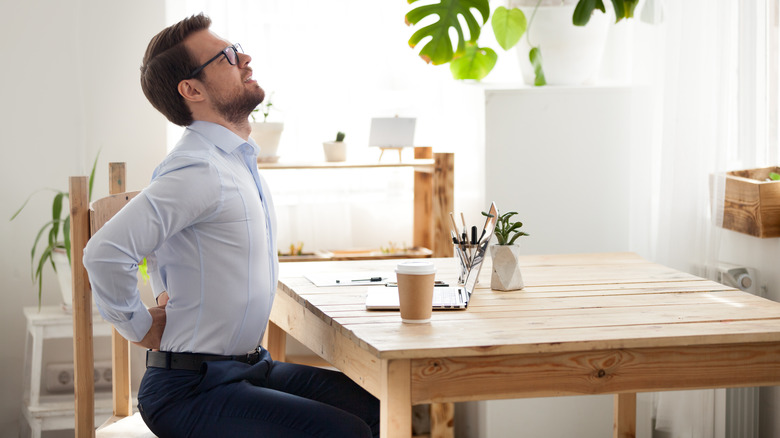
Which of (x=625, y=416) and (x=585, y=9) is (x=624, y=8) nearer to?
(x=585, y=9)

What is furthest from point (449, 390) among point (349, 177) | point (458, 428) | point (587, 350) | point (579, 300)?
point (349, 177)

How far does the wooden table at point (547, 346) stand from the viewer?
1.53 m

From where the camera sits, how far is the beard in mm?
1838

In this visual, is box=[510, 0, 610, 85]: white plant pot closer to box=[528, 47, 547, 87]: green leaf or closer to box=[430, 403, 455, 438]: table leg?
box=[528, 47, 547, 87]: green leaf

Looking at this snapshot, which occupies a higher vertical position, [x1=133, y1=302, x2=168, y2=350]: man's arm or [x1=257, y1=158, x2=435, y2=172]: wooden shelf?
[x1=257, y1=158, x2=435, y2=172]: wooden shelf

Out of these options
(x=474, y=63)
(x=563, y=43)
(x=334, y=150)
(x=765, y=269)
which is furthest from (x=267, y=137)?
(x=765, y=269)

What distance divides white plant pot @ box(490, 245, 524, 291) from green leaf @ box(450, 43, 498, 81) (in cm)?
108

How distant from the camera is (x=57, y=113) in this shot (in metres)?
3.06

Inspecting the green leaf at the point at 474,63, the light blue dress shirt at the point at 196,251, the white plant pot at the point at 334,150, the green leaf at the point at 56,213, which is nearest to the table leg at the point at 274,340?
the light blue dress shirt at the point at 196,251

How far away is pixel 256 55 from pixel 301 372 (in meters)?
1.50

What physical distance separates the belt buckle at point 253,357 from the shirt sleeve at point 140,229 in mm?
212

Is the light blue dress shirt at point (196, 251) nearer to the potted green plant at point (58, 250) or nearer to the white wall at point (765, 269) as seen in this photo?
the potted green plant at point (58, 250)

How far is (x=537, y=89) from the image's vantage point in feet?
9.16

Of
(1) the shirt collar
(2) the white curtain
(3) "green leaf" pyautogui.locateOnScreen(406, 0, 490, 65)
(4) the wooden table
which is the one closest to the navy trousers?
(4) the wooden table
